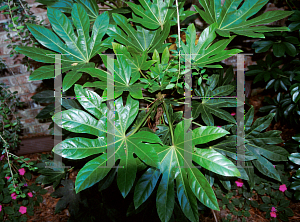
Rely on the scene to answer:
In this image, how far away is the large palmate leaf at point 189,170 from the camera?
2.40 ft

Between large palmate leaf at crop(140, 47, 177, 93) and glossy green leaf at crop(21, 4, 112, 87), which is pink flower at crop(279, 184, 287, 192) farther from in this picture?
glossy green leaf at crop(21, 4, 112, 87)

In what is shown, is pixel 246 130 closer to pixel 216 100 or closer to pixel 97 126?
pixel 216 100

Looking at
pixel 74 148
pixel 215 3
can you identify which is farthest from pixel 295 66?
pixel 74 148

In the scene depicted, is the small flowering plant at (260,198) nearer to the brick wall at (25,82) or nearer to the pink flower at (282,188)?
the pink flower at (282,188)

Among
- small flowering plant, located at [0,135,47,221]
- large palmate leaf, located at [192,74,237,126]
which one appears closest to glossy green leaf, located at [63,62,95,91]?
large palmate leaf, located at [192,74,237,126]

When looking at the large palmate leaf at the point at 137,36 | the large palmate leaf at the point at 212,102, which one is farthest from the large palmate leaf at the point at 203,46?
the large palmate leaf at the point at 212,102

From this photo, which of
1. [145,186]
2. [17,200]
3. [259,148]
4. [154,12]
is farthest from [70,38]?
[17,200]

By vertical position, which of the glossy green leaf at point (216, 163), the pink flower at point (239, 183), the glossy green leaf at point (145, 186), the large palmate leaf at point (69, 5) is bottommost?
the pink flower at point (239, 183)

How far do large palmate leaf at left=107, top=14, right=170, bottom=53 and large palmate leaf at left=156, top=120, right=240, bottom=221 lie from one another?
1.50 feet

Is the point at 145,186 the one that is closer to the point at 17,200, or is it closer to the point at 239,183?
the point at 239,183

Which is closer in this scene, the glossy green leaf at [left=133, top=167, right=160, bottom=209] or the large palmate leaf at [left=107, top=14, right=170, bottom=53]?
the glossy green leaf at [left=133, top=167, right=160, bottom=209]

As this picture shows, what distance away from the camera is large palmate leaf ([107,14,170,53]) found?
1000 mm

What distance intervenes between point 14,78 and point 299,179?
90.0 inches

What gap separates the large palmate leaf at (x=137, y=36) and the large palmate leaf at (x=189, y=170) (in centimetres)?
46
